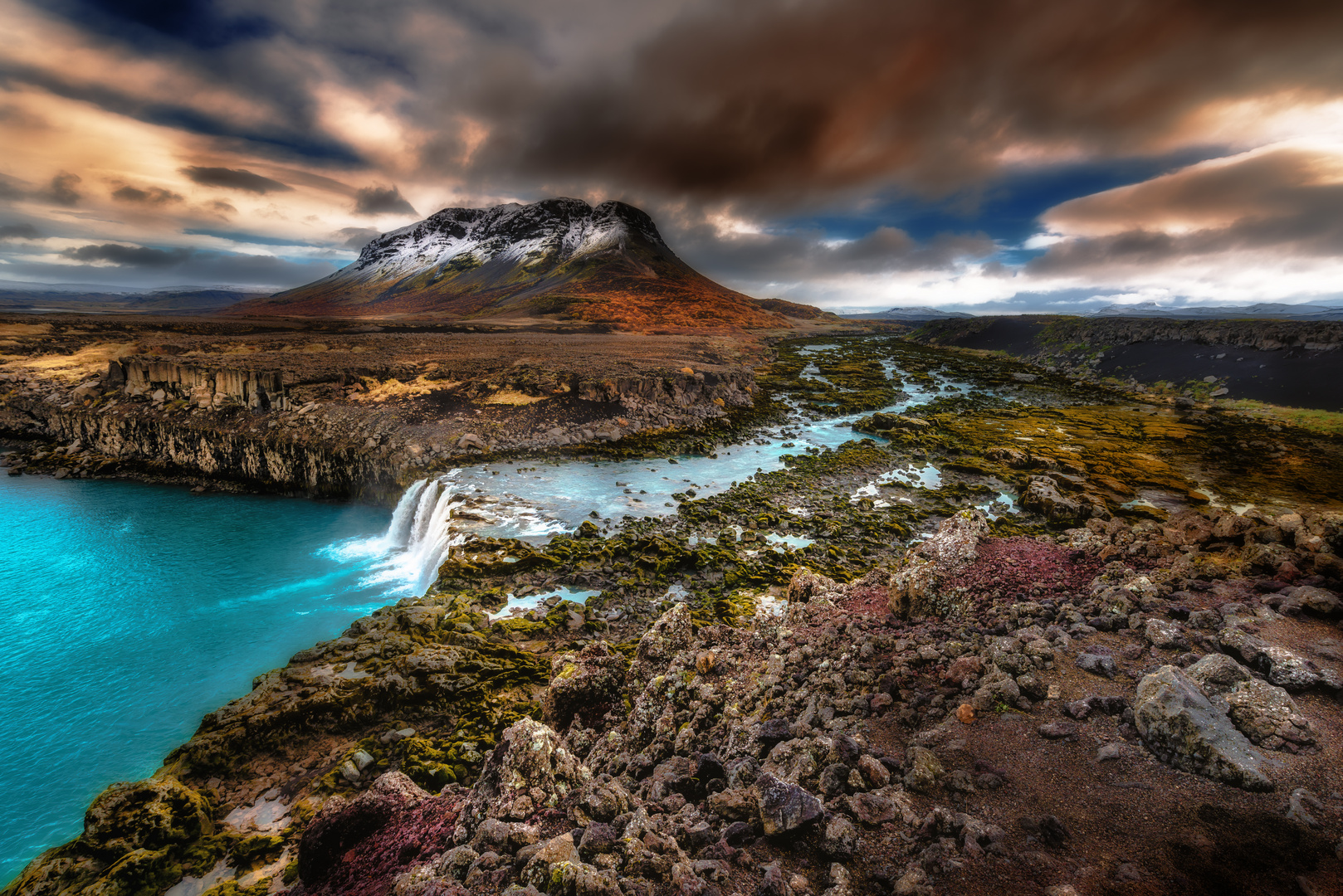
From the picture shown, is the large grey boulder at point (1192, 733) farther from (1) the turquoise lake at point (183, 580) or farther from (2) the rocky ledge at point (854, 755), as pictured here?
(1) the turquoise lake at point (183, 580)

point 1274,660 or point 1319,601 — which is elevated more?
point 1319,601

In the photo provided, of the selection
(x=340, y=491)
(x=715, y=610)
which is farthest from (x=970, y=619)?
(x=340, y=491)

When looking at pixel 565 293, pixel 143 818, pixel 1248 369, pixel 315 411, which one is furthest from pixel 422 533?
pixel 565 293

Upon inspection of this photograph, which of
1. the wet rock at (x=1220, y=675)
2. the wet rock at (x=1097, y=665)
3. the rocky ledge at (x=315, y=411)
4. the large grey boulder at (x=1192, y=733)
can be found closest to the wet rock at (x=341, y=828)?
the large grey boulder at (x=1192, y=733)

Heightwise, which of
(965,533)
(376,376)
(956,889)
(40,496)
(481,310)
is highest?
(481,310)

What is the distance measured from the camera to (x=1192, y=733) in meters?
5.12

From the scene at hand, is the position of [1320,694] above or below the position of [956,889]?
above

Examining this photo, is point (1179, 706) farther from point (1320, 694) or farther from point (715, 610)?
point (715, 610)

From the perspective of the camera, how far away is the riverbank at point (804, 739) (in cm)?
481

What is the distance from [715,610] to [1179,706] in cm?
1077

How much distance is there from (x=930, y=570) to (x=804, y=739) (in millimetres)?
5135

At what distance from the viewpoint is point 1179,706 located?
17.4 feet

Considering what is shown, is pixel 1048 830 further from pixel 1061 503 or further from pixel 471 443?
pixel 471 443

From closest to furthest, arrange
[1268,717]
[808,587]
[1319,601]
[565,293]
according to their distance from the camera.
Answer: [1268,717]
[1319,601]
[808,587]
[565,293]
